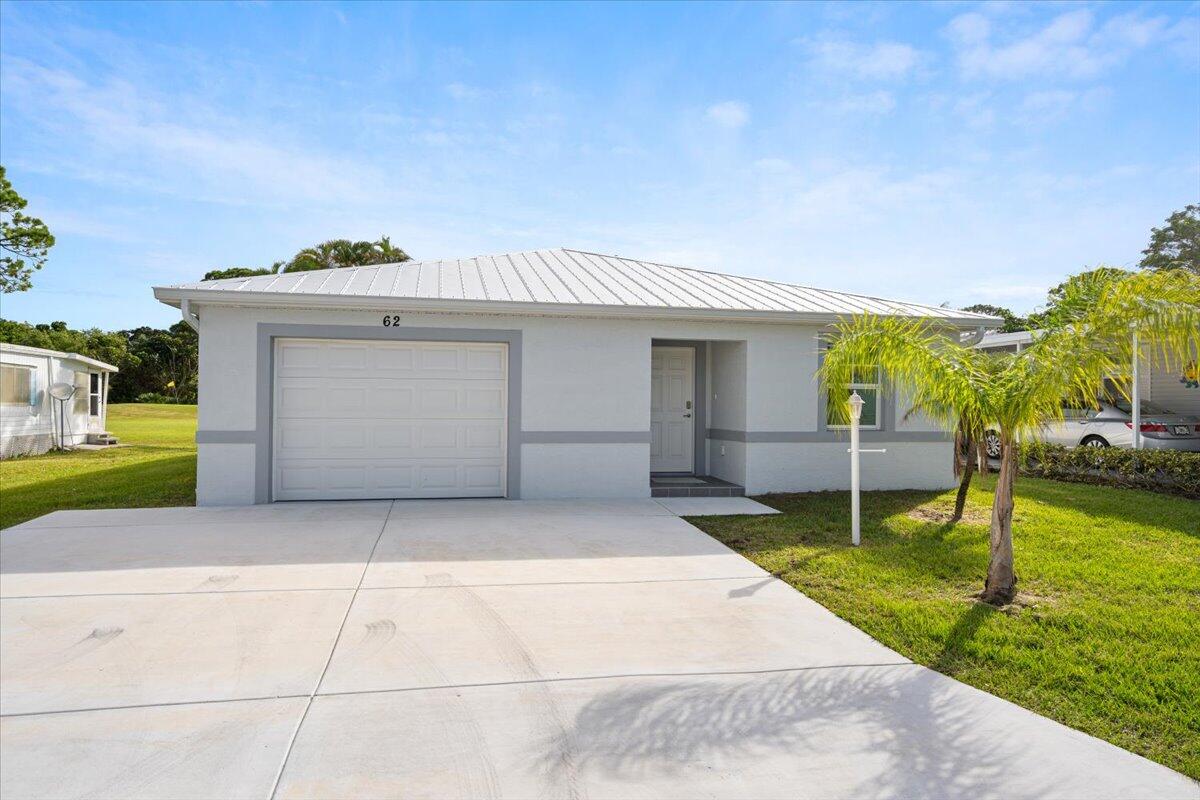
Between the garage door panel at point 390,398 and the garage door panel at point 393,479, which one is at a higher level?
the garage door panel at point 390,398

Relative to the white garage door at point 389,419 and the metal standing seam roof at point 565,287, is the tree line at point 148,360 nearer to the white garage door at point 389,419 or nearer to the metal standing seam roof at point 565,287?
the metal standing seam roof at point 565,287

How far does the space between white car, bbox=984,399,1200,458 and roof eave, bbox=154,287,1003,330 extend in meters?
5.93

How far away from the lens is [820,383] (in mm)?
10328

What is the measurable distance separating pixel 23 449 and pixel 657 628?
19.0 m

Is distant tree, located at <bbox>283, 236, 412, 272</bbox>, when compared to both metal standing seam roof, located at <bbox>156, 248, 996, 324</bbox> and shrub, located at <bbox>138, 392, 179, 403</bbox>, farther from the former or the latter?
metal standing seam roof, located at <bbox>156, 248, 996, 324</bbox>

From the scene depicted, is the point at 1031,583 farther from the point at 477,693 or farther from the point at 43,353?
the point at 43,353

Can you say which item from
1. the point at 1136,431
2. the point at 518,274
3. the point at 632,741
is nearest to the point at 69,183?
the point at 518,274

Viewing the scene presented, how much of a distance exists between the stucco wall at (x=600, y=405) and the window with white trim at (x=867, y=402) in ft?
0.80

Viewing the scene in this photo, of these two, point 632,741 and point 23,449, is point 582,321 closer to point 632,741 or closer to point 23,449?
point 632,741

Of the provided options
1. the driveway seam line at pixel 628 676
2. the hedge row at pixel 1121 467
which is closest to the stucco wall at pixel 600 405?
the hedge row at pixel 1121 467

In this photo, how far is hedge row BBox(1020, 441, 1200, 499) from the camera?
1033cm

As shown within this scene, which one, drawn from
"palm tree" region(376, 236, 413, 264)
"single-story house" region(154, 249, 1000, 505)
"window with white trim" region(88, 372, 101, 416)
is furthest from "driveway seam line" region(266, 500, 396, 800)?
"palm tree" region(376, 236, 413, 264)

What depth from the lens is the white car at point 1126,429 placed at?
1309 cm

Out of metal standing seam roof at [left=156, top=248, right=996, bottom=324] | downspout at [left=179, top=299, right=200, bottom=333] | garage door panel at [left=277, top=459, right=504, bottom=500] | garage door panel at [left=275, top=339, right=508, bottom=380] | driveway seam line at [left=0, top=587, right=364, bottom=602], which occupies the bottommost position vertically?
driveway seam line at [left=0, top=587, right=364, bottom=602]
